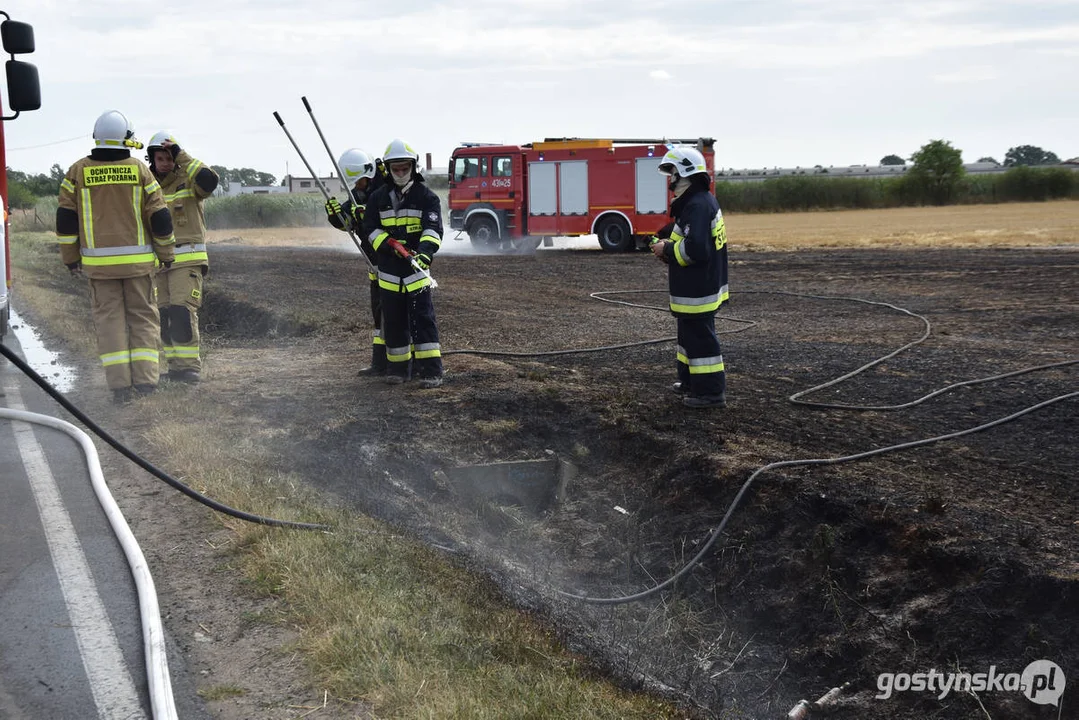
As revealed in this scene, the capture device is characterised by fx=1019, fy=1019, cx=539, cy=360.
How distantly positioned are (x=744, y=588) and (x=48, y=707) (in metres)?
3.36

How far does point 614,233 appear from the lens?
1024 inches

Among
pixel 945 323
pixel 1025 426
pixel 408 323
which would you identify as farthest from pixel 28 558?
pixel 945 323

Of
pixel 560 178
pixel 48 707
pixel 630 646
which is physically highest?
pixel 560 178

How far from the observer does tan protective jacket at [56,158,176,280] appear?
7.45 meters

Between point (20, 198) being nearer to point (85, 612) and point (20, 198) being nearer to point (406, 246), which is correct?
point (406, 246)

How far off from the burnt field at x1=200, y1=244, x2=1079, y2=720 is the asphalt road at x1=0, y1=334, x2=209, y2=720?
1.48 metres

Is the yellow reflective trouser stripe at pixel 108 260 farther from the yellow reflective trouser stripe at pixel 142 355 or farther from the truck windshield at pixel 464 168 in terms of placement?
the truck windshield at pixel 464 168

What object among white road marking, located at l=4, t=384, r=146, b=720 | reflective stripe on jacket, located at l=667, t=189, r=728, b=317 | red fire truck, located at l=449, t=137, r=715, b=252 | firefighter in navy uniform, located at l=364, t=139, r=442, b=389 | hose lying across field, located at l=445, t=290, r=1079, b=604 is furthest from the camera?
red fire truck, located at l=449, t=137, r=715, b=252

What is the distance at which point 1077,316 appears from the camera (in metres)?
11.7

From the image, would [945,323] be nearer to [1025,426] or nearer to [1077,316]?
[1077,316]

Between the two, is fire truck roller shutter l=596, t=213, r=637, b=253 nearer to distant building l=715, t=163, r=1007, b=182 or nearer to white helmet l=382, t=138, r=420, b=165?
white helmet l=382, t=138, r=420, b=165

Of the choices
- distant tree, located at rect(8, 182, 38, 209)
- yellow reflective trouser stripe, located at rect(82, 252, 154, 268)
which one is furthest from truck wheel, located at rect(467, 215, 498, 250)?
distant tree, located at rect(8, 182, 38, 209)

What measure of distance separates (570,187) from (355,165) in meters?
17.4

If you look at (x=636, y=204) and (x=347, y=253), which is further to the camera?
(x=347, y=253)
